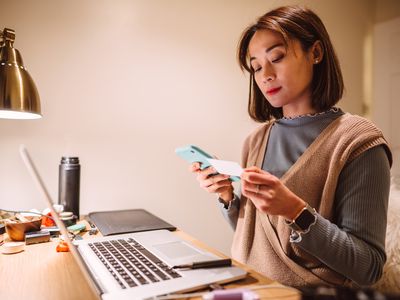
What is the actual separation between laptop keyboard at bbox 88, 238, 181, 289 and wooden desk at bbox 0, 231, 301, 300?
0.20ft

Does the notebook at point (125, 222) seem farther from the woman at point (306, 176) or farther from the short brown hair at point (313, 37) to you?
the short brown hair at point (313, 37)

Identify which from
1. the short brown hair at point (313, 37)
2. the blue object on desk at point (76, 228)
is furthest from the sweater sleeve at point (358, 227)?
the blue object on desk at point (76, 228)

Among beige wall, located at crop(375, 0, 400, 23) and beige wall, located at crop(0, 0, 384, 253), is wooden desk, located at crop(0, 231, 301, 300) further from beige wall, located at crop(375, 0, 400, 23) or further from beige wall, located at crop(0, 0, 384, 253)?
beige wall, located at crop(375, 0, 400, 23)

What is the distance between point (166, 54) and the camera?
1694 mm

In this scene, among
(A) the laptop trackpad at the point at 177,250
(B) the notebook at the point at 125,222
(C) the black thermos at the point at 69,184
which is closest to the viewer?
(A) the laptop trackpad at the point at 177,250

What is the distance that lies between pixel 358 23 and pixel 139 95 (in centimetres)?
182

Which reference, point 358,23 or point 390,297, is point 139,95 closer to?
point 390,297

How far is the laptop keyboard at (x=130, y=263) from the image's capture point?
57 centimetres

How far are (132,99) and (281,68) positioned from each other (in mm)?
980

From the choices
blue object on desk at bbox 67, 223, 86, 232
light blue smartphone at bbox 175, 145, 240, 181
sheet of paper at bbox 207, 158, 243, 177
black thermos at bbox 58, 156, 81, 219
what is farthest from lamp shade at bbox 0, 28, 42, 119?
sheet of paper at bbox 207, 158, 243, 177

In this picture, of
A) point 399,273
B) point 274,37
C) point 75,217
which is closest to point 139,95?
point 75,217

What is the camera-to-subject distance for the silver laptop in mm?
520

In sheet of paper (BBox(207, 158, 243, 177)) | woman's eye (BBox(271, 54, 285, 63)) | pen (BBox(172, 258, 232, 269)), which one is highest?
woman's eye (BBox(271, 54, 285, 63))

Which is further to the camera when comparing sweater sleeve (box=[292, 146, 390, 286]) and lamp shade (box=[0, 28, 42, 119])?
lamp shade (box=[0, 28, 42, 119])
